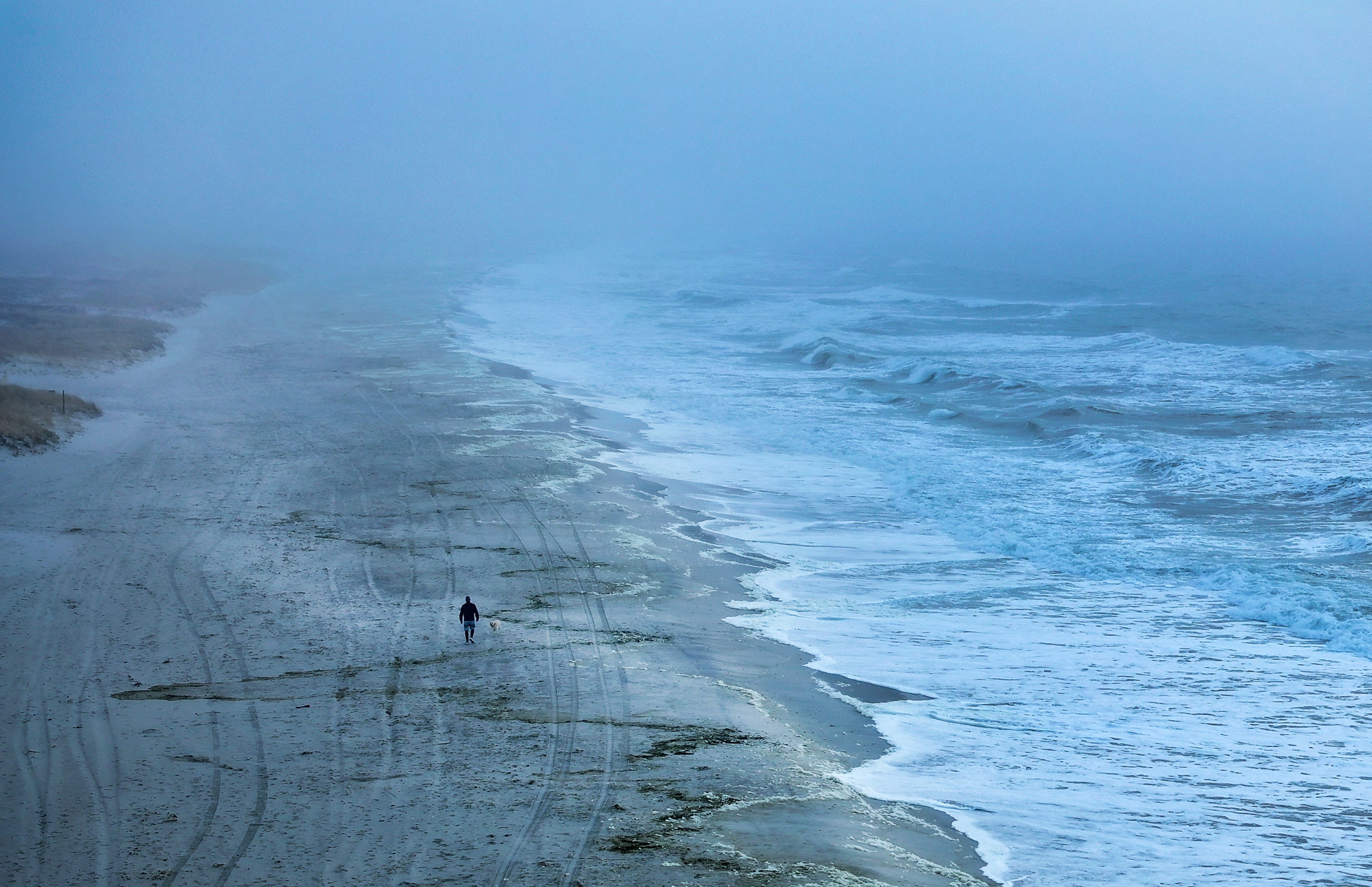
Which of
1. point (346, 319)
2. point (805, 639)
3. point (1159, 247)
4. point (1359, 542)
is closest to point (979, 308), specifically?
point (346, 319)

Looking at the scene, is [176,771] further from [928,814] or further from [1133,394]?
[1133,394]

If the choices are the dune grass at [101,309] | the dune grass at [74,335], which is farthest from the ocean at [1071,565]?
the dune grass at [101,309]

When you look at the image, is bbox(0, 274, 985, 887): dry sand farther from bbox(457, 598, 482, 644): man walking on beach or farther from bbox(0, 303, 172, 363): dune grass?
bbox(0, 303, 172, 363): dune grass

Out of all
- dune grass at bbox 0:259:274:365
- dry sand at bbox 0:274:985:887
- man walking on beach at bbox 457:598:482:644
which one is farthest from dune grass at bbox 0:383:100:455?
man walking on beach at bbox 457:598:482:644

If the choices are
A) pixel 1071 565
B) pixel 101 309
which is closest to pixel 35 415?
pixel 1071 565

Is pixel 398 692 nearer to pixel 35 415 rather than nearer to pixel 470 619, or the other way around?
pixel 470 619
